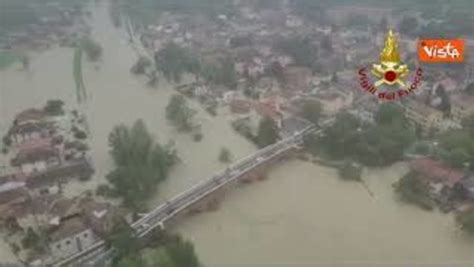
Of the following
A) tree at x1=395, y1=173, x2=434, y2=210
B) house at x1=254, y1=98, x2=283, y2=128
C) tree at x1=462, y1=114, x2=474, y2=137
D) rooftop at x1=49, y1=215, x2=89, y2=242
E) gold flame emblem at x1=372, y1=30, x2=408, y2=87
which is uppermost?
gold flame emblem at x1=372, y1=30, x2=408, y2=87

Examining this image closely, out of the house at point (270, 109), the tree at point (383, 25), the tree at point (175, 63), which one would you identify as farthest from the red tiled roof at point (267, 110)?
the tree at point (383, 25)

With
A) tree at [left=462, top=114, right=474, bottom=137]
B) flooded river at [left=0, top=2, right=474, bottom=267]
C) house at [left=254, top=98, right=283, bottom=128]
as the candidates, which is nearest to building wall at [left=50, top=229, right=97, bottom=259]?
flooded river at [left=0, top=2, right=474, bottom=267]

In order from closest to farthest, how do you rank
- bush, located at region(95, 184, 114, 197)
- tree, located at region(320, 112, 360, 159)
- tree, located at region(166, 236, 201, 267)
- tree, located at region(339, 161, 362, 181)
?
tree, located at region(166, 236, 201, 267) → bush, located at region(95, 184, 114, 197) → tree, located at region(339, 161, 362, 181) → tree, located at region(320, 112, 360, 159)

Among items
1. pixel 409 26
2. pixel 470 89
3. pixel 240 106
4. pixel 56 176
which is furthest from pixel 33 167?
pixel 409 26

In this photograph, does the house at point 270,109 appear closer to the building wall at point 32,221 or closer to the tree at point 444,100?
the tree at point 444,100

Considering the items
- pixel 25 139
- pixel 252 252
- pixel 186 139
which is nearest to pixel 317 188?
pixel 252 252

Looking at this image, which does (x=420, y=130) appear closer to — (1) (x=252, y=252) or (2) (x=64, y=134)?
(1) (x=252, y=252)

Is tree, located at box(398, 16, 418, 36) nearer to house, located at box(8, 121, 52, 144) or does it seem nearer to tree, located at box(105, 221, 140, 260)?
house, located at box(8, 121, 52, 144)

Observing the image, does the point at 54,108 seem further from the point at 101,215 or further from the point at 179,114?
the point at 101,215
